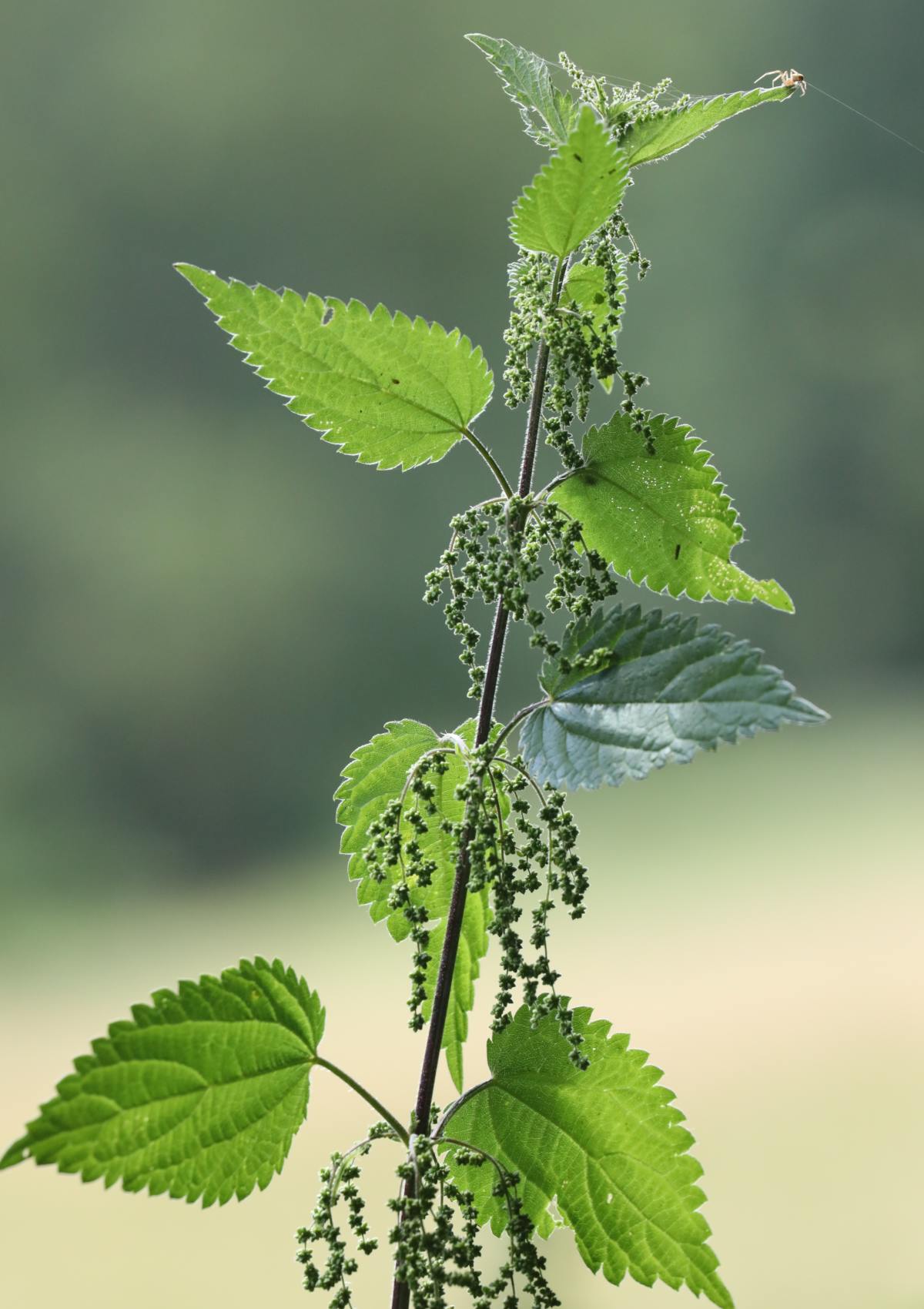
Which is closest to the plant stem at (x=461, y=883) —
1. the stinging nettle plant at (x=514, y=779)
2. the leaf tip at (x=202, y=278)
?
the stinging nettle plant at (x=514, y=779)

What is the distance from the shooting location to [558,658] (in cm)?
55

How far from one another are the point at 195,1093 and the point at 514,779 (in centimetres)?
20

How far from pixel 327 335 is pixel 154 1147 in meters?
0.36

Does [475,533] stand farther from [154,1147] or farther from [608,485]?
[154,1147]

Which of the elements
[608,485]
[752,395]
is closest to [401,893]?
[608,485]

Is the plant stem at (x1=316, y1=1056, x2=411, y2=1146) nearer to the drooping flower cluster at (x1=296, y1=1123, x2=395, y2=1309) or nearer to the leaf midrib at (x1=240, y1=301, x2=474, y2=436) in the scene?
the drooping flower cluster at (x1=296, y1=1123, x2=395, y2=1309)

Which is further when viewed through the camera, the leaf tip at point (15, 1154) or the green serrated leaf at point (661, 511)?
the green serrated leaf at point (661, 511)

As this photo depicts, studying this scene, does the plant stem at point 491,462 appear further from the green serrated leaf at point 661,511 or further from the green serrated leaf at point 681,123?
the green serrated leaf at point 681,123

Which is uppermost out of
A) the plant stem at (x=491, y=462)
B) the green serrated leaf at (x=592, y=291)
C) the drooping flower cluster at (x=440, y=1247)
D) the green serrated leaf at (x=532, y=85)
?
the green serrated leaf at (x=532, y=85)

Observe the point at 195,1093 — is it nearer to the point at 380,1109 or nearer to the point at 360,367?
the point at 380,1109

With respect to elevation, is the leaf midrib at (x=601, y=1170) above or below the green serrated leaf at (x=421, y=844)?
below

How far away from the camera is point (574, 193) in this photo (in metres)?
0.50

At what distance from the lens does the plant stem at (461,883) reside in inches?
19.9

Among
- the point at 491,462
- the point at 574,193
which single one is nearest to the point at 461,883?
the point at 491,462
